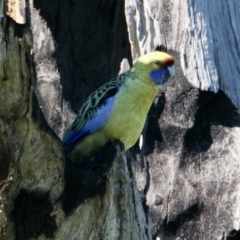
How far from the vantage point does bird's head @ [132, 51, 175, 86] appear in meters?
5.17

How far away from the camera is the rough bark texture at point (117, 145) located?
3951mm

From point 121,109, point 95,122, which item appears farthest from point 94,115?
point 121,109

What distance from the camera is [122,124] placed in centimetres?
497

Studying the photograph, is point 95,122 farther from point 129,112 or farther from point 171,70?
point 171,70

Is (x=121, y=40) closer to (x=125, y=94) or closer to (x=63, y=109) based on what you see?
(x=63, y=109)

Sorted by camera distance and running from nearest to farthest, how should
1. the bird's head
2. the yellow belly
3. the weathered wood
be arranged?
the weathered wood, the yellow belly, the bird's head

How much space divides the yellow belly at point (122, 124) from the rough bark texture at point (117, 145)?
0.41 m

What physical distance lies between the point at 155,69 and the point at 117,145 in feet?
2.93

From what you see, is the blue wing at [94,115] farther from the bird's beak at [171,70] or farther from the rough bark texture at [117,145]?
the rough bark texture at [117,145]

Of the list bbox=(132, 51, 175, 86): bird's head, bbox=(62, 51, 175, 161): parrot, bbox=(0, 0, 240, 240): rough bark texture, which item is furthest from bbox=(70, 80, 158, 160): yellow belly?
bbox=(0, 0, 240, 240): rough bark texture

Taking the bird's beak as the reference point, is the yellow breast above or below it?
below

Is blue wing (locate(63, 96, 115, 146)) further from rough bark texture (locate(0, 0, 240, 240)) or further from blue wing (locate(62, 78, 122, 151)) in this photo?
rough bark texture (locate(0, 0, 240, 240))

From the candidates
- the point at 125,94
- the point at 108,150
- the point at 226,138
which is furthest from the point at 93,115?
the point at 226,138

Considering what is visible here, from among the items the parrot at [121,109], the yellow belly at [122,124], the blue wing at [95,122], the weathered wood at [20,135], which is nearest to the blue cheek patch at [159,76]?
the parrot at [121,109]
